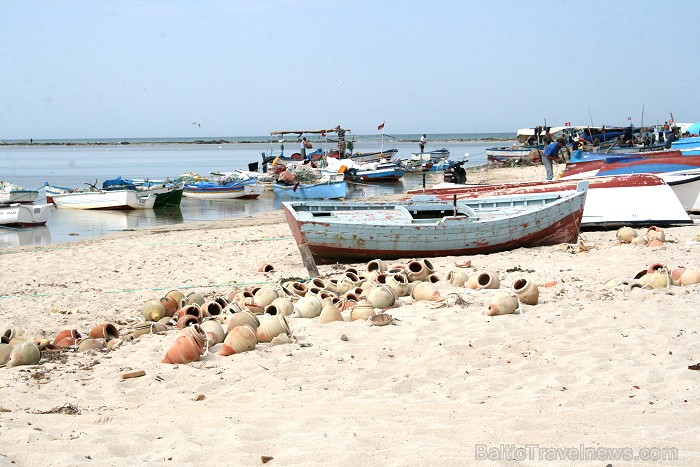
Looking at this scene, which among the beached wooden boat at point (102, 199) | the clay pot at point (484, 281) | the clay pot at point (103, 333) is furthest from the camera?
the beached wooden boat at point (102, 199)

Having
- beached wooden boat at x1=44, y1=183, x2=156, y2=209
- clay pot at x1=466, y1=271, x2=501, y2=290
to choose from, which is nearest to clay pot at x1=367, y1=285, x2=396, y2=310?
clay pot at x1=466, y1=271, x2=501, y2=290

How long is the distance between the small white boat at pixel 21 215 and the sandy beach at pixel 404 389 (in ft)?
44.1

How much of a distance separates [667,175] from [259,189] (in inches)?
712

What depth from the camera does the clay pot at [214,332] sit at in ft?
21.4

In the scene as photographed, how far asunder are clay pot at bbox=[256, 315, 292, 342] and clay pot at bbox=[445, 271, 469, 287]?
2817 mm

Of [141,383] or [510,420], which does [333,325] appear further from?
[510,420]

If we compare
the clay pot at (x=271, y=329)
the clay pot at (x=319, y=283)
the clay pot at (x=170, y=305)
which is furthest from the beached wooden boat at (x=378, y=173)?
the clay pot at (x=271, y=329)

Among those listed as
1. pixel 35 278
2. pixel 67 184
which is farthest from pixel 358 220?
pixel 67 184

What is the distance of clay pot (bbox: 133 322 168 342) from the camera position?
7.25 meters

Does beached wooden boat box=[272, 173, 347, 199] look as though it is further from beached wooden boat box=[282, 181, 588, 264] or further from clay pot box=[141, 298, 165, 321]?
clay pot box=[141, 298, 165, 321]

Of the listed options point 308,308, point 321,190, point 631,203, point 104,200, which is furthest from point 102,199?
point 308,308

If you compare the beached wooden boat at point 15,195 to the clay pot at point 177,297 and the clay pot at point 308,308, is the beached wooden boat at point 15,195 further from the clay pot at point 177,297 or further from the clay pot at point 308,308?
the clay pot at point 308,308

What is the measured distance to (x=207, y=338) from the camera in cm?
636

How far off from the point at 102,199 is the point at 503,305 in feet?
74.3
